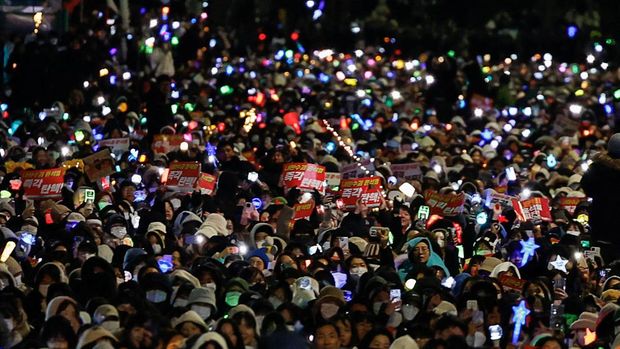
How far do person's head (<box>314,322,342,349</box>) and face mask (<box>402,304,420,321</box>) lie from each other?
1426 mm

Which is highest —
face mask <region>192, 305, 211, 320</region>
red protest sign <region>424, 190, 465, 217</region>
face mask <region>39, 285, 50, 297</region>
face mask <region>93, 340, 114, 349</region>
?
red protest sign <region>424, 190, 465, 217</region>

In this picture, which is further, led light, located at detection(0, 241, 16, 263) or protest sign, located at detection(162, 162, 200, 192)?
protest sign, located at detection(162, 162, 200, 192)

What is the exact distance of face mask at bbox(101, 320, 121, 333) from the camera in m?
14.0

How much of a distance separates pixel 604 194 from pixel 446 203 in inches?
168

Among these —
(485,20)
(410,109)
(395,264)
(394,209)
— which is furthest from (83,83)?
(485,20)

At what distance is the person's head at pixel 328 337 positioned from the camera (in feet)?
45.9

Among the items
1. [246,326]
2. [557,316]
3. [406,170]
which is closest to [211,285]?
[246,326]

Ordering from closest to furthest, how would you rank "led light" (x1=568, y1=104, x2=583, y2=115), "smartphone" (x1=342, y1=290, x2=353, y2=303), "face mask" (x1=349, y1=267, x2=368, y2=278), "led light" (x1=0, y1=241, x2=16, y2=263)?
"smartphone" (x1=342, y1=290, x2=353, y2=303)
"led light" (x1=0, y1=241, x2=16, y2=263)
"face mask" (x1=349, y1=267, x2=368, y2=278)
"led light" (x1=568, y1=104, x2=583, y2=115)

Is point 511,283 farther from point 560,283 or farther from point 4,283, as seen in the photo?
point 4,283

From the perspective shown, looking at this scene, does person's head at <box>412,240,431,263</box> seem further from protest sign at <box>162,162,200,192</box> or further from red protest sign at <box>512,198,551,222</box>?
protest sign at <box>162,162,200,192</box>

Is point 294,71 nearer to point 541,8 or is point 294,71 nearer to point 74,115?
point 74,115

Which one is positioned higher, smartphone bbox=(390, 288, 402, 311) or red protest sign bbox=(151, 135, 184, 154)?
red protest sign bbox=(151, 135, 184, 154)

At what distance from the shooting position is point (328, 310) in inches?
599

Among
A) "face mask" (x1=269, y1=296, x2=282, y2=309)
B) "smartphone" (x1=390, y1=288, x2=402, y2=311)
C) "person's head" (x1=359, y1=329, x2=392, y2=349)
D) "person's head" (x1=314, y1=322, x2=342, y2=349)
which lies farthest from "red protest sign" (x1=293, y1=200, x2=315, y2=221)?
"person's head" (x1=359, y1=329, x2=392, y2=349)
